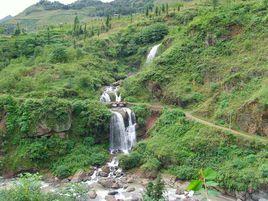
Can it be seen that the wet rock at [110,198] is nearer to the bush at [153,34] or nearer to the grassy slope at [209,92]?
the grassy slope at [209,92]

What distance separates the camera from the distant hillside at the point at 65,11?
125569mm

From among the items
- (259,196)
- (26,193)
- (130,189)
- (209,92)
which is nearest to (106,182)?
(130,189)

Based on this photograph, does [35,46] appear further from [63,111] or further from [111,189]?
[111,189]

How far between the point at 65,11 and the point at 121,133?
373 feet

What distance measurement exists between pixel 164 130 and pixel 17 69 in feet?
74.3

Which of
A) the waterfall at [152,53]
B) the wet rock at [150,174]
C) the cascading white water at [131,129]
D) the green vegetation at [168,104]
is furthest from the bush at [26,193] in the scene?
the waterfall at [152,53]

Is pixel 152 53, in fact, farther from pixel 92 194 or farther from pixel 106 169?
pixel 92 194

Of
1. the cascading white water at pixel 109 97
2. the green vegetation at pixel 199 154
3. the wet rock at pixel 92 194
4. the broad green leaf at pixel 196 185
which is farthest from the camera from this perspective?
the cascading white water at pixel 109 97

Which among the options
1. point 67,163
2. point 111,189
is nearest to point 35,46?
point 67,163

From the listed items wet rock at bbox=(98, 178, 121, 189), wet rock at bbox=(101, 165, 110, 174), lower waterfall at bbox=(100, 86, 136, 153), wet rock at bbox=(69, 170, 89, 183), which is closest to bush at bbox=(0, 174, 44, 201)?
wet rock at bbox=(98, 178, 121, 189)

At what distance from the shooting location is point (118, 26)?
76.6 meters

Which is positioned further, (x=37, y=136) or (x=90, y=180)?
(x=37, y=136)

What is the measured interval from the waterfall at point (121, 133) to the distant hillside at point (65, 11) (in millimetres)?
84356

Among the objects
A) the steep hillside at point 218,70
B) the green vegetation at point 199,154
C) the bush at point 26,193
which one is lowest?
the green vegetation at point 199,154
